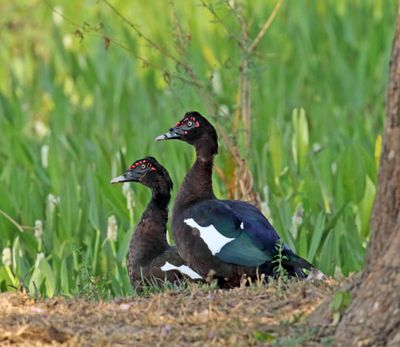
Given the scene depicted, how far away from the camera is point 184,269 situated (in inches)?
240

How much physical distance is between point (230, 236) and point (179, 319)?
4.60 feet

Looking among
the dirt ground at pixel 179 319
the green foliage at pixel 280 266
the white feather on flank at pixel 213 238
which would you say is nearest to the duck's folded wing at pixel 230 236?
the white feather on flank at pixel 213 238

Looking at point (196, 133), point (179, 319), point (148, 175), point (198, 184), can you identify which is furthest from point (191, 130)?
point (179, 319)

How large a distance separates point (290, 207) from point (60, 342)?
315 centimetres

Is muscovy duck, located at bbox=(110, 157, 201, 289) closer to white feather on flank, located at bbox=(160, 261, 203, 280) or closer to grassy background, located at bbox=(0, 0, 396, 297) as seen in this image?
white feather on flank, located at bbox=(160, 261, 203, 280)

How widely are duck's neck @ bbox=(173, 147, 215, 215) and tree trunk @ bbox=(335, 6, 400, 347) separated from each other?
213cm

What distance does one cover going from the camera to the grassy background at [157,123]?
674cm

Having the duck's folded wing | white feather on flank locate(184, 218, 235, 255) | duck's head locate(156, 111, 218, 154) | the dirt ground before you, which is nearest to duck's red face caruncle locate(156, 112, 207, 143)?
duck's head locate(156, 111, 218, 154)

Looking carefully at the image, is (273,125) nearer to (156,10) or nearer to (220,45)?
(220,45)

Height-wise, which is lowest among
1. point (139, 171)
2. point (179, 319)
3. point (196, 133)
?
point (179, 319)

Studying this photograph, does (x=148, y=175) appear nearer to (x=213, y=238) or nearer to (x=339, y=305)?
(x=213, y=238)

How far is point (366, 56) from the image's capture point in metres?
9.77

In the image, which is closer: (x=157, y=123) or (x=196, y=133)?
(x=196, y=133)

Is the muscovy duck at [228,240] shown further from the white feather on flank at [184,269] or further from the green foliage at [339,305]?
the green foliage at [339,305]
